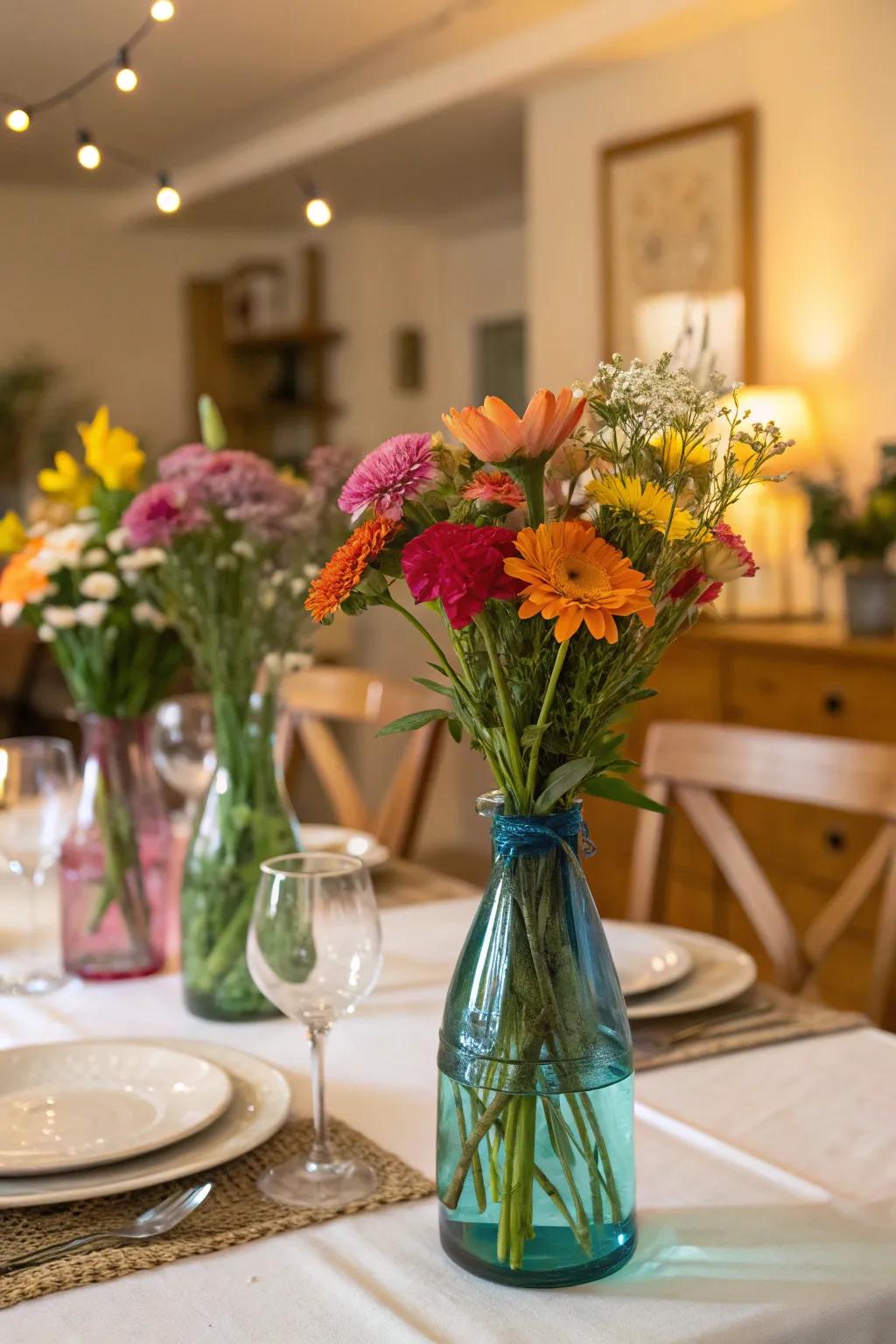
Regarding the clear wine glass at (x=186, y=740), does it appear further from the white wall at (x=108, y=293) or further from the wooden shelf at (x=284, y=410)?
the white wall at (x=108, y=293)

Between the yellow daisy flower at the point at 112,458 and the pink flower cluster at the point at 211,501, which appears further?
the yellow daisy flower at the point at 112,458

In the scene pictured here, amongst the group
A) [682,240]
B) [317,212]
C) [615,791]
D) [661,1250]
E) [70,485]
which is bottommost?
[661,1250]

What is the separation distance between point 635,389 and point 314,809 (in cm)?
499

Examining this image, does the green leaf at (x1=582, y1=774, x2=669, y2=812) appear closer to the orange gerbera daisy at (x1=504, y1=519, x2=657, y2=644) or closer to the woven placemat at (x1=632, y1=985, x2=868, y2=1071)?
the orange gerbera daisy at (x1=504, y1=519, x2=657, y2=644)

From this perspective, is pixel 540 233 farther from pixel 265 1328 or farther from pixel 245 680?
pixel 265 1328

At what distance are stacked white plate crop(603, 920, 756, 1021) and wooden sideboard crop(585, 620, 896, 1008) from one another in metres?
1.33

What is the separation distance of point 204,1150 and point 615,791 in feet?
1.21

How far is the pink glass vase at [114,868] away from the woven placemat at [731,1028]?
1.62ft

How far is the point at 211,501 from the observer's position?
130 centimetres

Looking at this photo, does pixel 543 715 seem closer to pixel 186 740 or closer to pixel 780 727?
pixel 186 740

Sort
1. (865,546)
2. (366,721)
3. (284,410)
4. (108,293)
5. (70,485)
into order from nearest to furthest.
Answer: (70,485) → (366,721) → (865,546) → (284,410) → (108,293)

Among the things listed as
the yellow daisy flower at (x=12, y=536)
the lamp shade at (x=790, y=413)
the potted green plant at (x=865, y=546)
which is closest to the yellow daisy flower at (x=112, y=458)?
the yellow daisy flower at (x=12, y=536)

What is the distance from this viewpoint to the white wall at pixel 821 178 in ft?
11.1

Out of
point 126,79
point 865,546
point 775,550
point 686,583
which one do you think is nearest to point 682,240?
point 775,550
